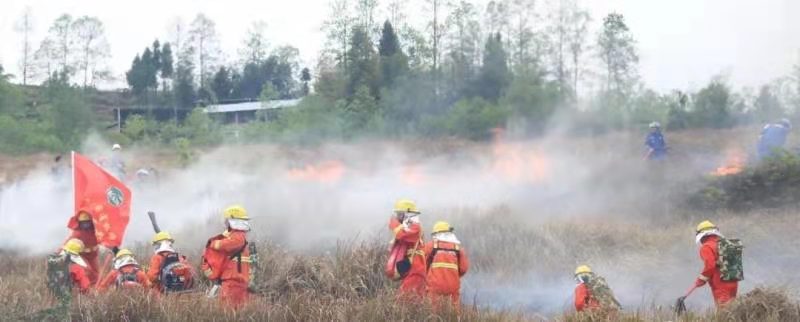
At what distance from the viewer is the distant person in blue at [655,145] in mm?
23344

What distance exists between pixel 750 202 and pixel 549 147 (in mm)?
7841

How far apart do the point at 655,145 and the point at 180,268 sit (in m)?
15.1

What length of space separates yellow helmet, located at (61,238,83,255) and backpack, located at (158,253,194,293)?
130cm

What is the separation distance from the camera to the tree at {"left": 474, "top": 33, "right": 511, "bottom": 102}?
31297mm

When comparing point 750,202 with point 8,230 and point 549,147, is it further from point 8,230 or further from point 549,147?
point 8,230

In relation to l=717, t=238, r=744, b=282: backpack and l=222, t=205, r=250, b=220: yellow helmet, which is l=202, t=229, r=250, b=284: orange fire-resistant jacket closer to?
l=222, t=205, r=250, b=220: yellow helmet

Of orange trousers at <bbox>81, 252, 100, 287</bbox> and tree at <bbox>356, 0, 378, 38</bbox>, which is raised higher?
tree at <bbox>356, 0, 378, 38</bbox>

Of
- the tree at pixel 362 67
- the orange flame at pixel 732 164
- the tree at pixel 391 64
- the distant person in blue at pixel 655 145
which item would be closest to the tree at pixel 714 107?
the orange flame at pixel 732 164

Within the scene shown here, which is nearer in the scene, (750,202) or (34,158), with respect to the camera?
(750,202)

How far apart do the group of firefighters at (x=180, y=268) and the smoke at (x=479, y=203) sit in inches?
173

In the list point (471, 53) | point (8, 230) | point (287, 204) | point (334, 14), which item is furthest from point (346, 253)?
point (334, 14)

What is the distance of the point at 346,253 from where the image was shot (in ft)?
49.5

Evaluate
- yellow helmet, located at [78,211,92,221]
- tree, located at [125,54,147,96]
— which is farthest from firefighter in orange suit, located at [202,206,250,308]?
tree, located at [125,54,147,96]

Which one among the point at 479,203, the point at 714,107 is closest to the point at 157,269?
the point at 479,203
